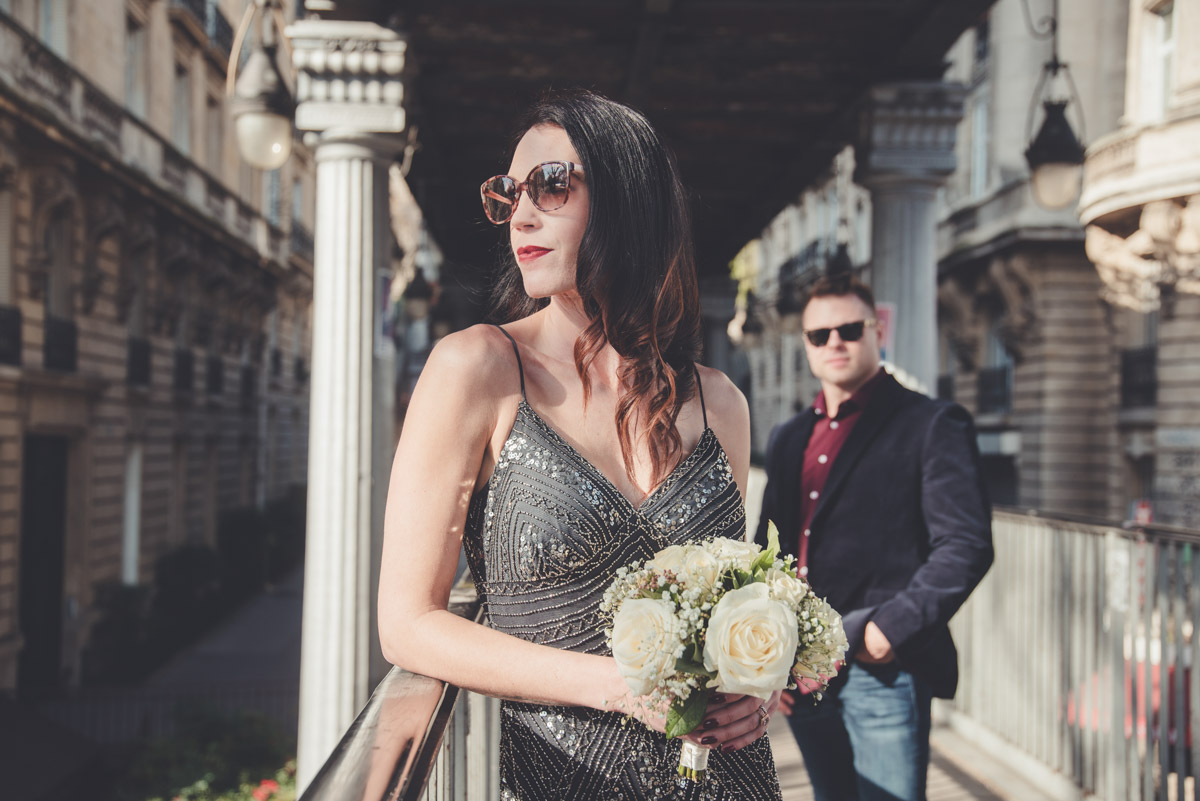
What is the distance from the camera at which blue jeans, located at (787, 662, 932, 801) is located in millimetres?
3049

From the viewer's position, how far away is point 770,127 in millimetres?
8547

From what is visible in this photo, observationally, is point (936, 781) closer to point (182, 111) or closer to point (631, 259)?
point (631, 259)

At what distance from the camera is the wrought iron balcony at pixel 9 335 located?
15.5m

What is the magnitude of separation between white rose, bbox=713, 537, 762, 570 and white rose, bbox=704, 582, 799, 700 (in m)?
0.09

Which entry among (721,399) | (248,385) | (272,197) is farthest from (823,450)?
(272,197)

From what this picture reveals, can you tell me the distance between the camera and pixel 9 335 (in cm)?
1569

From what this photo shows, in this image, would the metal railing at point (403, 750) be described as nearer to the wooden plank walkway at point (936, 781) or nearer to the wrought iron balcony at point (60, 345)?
the wooden plank walkway at point (936, 781)

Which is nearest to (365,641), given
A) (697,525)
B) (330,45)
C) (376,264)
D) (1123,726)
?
(376,264)

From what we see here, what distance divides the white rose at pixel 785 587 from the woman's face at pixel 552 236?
651 millimetres

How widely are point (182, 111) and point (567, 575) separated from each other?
83.9ft

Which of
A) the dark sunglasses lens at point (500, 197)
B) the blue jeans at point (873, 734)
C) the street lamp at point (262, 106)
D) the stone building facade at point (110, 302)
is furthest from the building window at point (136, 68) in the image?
the dark sunglasses lens at point (500, 197)

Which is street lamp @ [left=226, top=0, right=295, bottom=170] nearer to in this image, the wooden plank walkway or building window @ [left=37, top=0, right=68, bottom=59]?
the wooden plank walkway

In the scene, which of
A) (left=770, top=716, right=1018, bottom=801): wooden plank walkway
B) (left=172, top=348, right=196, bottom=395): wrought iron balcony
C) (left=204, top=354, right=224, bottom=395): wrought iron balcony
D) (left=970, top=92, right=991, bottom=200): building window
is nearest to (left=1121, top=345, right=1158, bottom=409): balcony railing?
(left=970, top=92, right=991, bottom=200): building window

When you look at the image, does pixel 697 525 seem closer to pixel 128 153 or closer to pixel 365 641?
pixel 365 641
